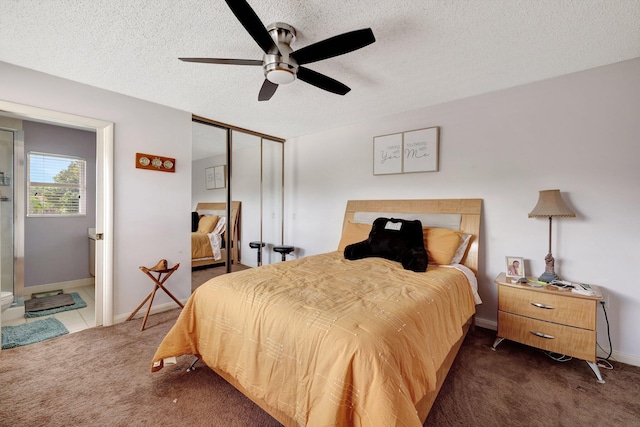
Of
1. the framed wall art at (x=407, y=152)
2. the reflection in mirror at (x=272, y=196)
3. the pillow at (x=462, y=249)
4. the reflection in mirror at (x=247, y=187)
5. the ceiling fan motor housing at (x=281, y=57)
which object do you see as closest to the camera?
the ceiling fan motor housing at (x=281, y=57)

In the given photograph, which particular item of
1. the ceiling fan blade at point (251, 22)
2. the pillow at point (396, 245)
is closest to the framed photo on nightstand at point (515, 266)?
the pillow at point (396, 245)

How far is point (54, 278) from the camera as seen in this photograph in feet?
12.1

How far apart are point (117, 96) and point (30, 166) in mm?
2055

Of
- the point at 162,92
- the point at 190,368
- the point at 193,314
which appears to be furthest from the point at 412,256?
the point at 162,92

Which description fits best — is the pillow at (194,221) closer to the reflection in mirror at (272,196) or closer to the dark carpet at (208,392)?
the reflection in mirror at (272,196)

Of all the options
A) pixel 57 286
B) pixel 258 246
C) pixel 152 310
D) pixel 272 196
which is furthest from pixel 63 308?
pixel 272 196

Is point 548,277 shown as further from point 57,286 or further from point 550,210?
point 57,286

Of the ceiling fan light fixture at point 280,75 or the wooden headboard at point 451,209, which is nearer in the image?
the ceiling fan light fixture at point 280,75

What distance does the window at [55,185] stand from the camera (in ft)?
11.7

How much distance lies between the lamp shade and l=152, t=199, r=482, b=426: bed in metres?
0.81

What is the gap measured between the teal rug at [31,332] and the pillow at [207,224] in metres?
1.62

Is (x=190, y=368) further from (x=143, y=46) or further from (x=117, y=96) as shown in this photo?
(x=117, y=96)

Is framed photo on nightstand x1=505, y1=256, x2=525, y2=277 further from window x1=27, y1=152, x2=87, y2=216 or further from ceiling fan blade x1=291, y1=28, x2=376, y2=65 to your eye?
window x1=27, y1=152, x2=87, y2=216

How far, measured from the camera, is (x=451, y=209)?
2916mm
